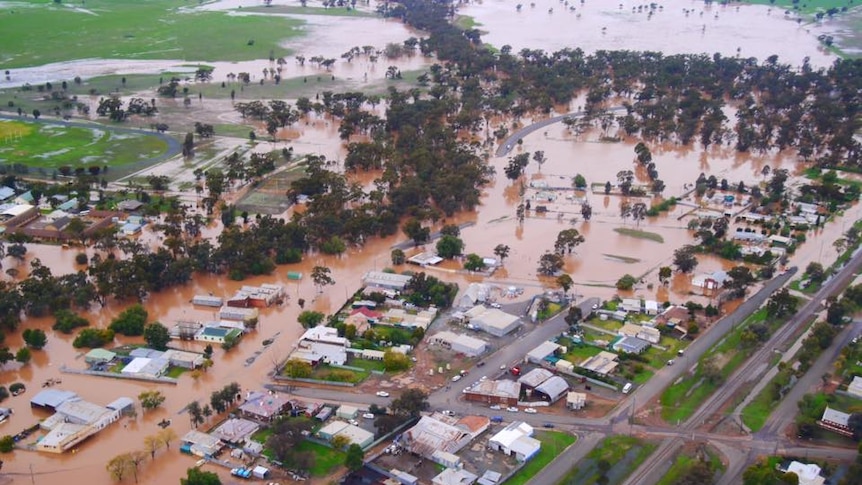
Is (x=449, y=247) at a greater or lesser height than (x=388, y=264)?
greater

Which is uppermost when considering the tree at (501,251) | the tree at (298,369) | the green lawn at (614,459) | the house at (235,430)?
the tree at (501,251)

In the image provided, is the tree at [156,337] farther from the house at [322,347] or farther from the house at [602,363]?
the house at [602,363]

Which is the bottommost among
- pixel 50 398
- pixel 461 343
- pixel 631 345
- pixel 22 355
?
pixel 50 398

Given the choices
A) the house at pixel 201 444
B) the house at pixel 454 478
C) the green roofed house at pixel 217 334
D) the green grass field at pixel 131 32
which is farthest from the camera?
the green grass field at pixel 131 32

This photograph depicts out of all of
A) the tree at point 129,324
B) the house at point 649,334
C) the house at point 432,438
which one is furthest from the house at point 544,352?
the tree at point 129,324

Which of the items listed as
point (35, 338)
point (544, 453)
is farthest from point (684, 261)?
point (35, 338)

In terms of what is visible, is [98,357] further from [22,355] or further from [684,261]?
[684,261]

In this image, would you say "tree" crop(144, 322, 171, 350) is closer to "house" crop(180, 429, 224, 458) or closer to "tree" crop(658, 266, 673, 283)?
"house" crop(180, 429, 224, 458)
